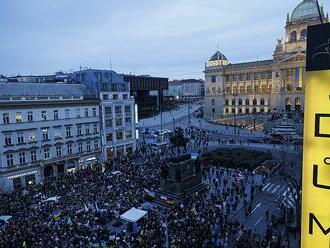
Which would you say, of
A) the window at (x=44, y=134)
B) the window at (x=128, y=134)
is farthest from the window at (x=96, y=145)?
the window at (x=44, y=134)

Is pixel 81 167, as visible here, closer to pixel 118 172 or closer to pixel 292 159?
pixel 118 172

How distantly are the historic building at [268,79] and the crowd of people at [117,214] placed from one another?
81.6m

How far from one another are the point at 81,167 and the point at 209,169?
79.8 feet

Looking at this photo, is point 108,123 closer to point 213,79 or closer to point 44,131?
point 44,131

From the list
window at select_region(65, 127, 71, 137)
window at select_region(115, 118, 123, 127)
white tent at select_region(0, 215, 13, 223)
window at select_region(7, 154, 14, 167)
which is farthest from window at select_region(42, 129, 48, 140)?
white tent at select_region(0, 215, 13, 223)

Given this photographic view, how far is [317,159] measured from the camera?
21.1ft

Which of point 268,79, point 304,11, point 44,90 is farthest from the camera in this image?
point 268,79

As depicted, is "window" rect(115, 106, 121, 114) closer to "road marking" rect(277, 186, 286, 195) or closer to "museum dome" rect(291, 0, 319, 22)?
"road marking" rect(277, 186, 286, 195)

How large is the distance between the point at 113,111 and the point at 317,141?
189ft

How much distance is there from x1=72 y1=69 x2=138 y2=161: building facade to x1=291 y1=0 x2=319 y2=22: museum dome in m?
93.1

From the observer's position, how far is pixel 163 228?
26953 mm

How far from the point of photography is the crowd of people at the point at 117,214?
24.6m

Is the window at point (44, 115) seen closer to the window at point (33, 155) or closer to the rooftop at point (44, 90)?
the rooftop at point (44, 90)

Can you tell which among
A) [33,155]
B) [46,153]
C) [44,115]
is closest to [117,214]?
[33,155]
